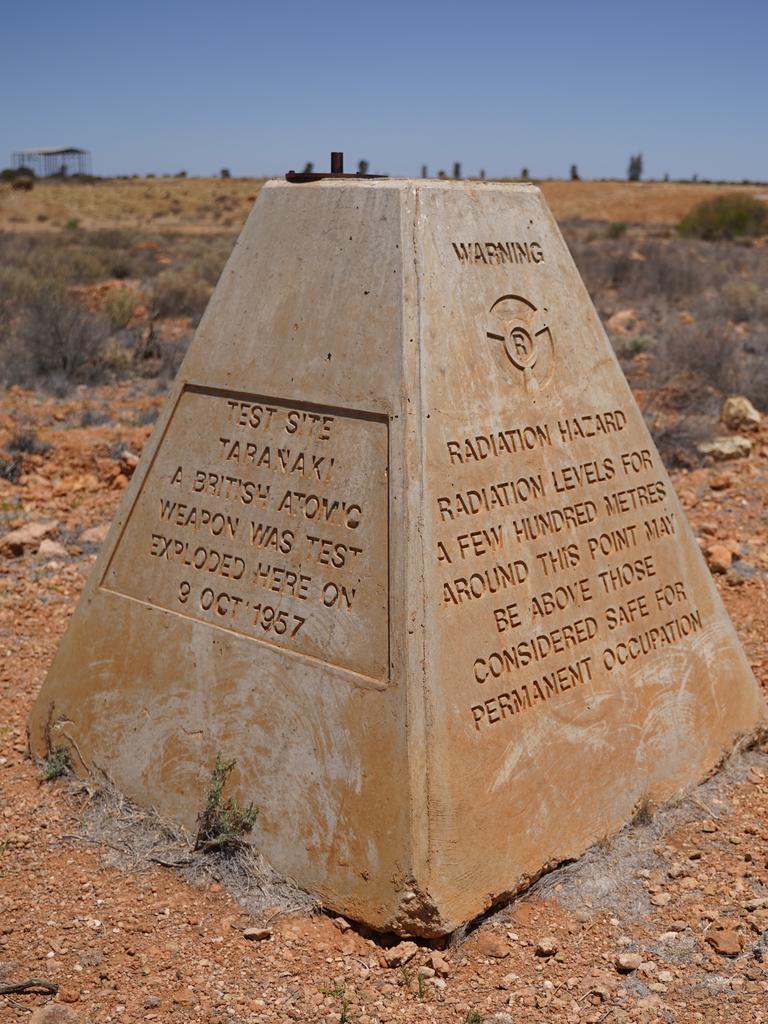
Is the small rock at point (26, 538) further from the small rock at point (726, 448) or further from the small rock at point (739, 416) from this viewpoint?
the small rock at point (739, 416)

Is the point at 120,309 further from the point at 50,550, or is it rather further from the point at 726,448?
the point at 726,448

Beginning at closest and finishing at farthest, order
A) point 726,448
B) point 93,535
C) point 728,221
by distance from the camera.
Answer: point 93,535 < point 726,448 < point 728,221

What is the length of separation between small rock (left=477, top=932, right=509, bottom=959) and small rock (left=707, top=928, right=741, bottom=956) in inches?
21.8

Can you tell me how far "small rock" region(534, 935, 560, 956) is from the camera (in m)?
2.80

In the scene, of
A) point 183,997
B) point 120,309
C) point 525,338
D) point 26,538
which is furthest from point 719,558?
point 120,309

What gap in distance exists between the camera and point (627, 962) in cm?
275

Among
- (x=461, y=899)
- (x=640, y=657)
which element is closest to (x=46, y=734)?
(x=461, y=899)

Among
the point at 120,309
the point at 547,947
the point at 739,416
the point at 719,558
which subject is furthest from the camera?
→ the point at 120,309

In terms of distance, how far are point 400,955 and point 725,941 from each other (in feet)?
2.86

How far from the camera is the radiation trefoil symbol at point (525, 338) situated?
3.23 m

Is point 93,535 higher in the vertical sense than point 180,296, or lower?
lower

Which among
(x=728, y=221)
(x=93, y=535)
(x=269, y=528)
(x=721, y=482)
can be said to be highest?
(x=269, y=528)

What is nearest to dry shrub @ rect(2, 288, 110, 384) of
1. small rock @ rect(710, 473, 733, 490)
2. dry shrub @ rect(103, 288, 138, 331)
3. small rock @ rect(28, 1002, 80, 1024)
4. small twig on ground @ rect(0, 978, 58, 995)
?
dry shrub @ rect(103, 288, 138, 331)

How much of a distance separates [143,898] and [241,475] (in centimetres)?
128
